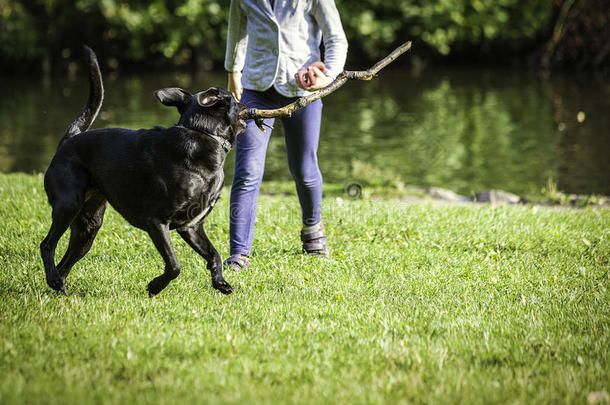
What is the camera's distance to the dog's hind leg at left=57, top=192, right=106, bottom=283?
4.44m

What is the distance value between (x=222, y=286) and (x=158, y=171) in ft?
2.94

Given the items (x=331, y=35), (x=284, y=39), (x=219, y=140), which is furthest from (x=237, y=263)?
(x=331, y=35)

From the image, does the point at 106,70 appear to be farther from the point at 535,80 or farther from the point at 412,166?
the point at 412,166

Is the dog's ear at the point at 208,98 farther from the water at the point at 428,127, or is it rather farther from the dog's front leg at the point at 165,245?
the water at the point at 428,127

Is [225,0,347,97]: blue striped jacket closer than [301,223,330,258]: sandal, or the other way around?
[225,0,347,97]: blue striped jacket

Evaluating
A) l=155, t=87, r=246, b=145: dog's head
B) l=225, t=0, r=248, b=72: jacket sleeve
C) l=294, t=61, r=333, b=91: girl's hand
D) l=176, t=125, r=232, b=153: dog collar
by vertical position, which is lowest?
l=176, t=125, r=232, b=153: dog collar

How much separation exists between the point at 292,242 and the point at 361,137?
9.99 m

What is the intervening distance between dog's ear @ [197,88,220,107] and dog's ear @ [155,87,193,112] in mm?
173

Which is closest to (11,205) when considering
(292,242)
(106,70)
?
(292,242)

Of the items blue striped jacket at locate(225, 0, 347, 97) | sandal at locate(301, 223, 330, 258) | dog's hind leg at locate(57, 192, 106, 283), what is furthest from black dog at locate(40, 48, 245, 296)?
sandal at locate(301, 223, 330, 258)

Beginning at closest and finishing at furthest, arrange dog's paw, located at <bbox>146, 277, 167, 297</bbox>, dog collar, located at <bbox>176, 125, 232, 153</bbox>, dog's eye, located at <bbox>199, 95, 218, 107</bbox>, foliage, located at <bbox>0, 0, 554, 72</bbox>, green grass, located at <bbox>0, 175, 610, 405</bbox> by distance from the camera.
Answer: green grass, located at <bbox>0, 175, 610, 405</bbox>
dog's eye, located at <bbox>199, 95, 218, 107</bbox>
dog collar, located at <bbox>176, 125, 232, 153</bbox>
dog's paw, located at <bbox>146, 277, 167, 297</bbox>
foliage, located at <bbox>0, 0, 554, 72</bbox>

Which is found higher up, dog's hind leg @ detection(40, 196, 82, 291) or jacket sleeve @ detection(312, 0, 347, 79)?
jacket sleeve @ detection(312, 0, 347, 79)

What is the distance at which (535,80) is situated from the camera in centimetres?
2545

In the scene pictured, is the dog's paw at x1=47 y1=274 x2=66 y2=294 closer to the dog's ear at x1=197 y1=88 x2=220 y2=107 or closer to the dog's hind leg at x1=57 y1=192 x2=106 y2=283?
the dog's hind leg at x1=57 y1=192 x2=106 y2=283
